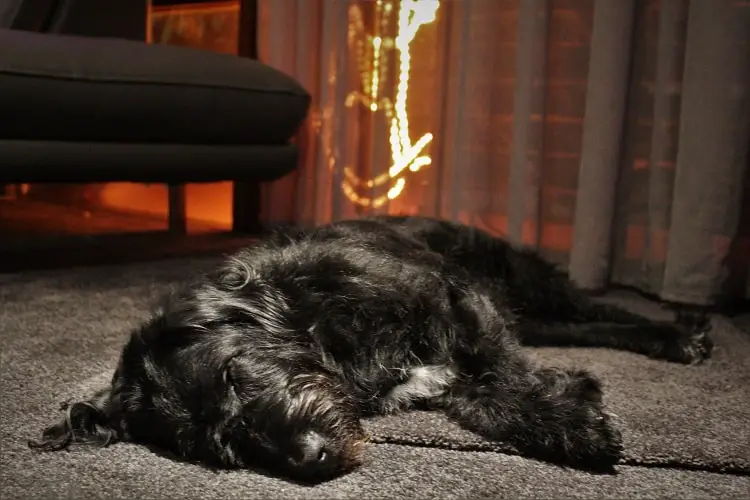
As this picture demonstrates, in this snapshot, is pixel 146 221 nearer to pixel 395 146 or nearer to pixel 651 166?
pixel 395 146

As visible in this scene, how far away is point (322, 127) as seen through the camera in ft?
8.48

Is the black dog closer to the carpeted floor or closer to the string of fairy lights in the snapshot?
the carpeted floor

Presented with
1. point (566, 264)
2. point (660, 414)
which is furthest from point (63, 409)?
point (566, 264)

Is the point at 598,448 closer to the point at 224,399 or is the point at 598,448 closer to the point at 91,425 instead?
the point at 224,399

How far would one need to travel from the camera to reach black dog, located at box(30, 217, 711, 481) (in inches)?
36.3

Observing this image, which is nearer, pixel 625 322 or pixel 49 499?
pixel 49 499

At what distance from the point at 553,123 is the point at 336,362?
1197 mm

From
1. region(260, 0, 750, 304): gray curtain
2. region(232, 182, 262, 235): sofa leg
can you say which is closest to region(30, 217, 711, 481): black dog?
region(260, 0, 750, 304): gray curtain

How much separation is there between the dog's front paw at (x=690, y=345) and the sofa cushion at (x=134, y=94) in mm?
→ 1339

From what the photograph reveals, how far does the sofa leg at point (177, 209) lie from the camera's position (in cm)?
279

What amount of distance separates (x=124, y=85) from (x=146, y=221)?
1.45m

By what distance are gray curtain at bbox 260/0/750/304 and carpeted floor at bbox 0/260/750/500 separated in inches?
16.4

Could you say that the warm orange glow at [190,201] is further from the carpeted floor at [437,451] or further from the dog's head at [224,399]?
the dog's head at [224,399]

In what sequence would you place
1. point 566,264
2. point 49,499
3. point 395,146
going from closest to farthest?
point 49,499 < point 566,264 < point 395,146
